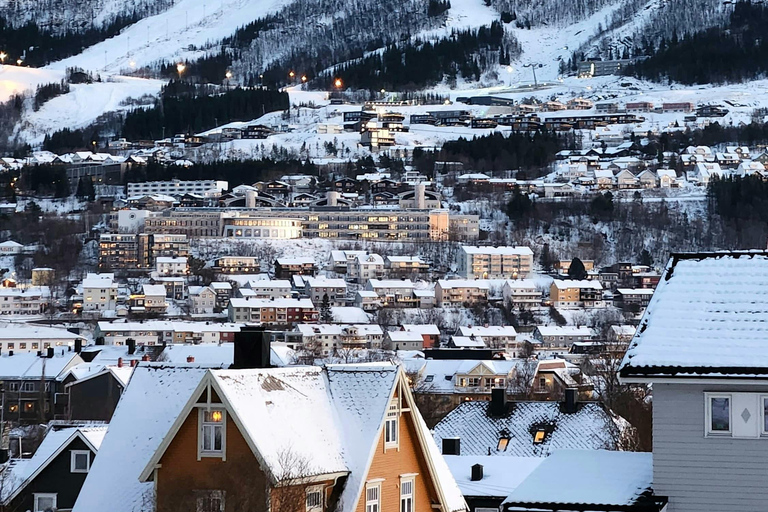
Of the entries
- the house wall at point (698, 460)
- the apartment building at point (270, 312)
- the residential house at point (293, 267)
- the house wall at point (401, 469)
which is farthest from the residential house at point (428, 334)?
the house wall at point (698, 460)

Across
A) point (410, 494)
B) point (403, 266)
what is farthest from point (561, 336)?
point (410, 494)

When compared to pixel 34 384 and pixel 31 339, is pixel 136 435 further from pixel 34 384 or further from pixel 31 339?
pixel 31 339

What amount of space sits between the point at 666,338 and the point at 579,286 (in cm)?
15798

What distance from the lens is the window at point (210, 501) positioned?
720 inches

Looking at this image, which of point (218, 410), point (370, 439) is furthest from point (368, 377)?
point (218, 410)

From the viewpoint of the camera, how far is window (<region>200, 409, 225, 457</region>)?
18688 mm

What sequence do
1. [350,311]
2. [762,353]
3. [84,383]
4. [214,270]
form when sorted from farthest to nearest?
[214,270], [350,311], [84,383], [762,353]

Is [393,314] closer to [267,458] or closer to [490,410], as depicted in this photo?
[490,410]

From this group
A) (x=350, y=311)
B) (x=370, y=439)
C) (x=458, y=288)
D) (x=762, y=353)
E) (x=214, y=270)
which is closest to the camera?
(x=762, y=353)

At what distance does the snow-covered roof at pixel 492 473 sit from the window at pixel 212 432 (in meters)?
9.37

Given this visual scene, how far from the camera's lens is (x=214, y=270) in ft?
614

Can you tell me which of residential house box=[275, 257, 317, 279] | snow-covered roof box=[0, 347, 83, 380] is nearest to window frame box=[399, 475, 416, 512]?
snow-covered roof box=[0, 347, 83, 380]

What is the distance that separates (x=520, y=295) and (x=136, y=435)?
150 meters

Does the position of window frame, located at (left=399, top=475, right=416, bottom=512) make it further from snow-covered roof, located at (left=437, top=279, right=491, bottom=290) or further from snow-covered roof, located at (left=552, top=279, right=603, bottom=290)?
snow-covered roof, located at (left=552, top=279, right=603, bottom=290)
